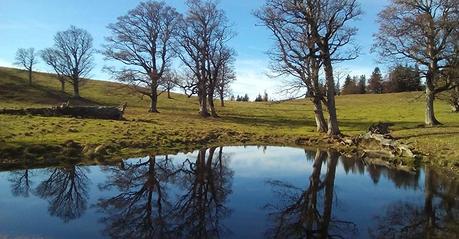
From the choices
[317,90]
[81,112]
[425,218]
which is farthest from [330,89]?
[81,112]

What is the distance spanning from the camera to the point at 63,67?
7406 centimetres

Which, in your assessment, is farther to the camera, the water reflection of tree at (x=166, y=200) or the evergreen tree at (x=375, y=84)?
the evergreen tree at (x=375, y=84)

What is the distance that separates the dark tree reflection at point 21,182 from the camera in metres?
14.9

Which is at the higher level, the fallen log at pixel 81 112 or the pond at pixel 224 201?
the fallen log at pixel 81 112

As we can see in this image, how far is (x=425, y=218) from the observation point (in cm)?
1257

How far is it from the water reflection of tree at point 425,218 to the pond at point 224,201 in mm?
27

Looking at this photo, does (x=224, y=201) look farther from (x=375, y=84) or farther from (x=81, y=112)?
(x=375, y=84)

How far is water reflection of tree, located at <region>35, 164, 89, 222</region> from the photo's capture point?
508 inches

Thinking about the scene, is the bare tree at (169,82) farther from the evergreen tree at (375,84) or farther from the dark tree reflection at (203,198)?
the evergreen tree at (375,84)

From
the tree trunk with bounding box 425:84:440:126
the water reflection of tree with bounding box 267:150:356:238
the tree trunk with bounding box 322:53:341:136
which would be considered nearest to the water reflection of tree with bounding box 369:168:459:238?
the water reflection of tree with bounding box 267:150:356:238

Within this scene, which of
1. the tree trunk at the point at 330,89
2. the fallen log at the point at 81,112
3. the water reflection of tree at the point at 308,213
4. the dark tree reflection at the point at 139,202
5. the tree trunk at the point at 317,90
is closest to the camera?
the dark tree reflection at the point at 139,202

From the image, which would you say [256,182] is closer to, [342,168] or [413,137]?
[342,168]

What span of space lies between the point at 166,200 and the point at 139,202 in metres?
0.89

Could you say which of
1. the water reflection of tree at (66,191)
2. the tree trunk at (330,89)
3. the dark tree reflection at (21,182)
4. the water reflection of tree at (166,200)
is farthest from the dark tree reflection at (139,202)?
the tree trunk at (330,89)
